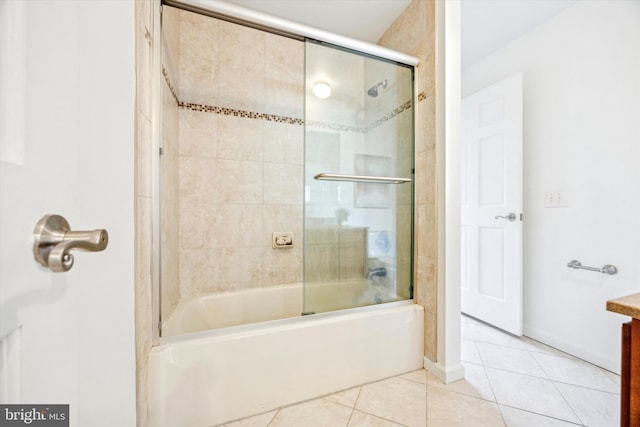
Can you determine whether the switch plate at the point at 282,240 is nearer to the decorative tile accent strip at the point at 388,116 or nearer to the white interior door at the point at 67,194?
the decorative tile accent strip at the point at 388,116

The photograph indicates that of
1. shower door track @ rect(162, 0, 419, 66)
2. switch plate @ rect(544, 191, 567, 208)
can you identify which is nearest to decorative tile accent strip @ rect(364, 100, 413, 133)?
shower door track @ rect(162, 0, 419, 66)

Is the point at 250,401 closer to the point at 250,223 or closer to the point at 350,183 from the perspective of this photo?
the point at 250,223

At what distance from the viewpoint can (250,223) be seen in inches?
71.3

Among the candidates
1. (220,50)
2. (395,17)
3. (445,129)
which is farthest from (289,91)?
(445,129)

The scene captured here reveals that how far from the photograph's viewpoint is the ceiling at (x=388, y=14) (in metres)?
1.64

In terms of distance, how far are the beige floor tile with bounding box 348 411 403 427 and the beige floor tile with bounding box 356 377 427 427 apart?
22 millimetres

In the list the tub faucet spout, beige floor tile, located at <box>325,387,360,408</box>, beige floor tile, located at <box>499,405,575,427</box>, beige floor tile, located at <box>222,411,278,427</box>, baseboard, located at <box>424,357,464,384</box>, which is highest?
the tub faucet spout

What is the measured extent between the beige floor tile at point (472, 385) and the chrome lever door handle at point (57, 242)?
1.55 metres

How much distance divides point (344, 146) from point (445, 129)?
1.78 feet

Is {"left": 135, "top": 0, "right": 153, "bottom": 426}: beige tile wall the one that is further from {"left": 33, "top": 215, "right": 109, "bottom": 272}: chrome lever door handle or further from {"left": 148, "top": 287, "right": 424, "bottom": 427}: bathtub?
{"left": 33, "top": 215, "right": 109, "bottom": 272}: chrome lever door handle

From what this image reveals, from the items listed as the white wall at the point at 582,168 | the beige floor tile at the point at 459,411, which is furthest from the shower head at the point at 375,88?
the beige floor tile at the point at 459,411

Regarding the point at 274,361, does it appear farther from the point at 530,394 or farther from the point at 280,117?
the point at 280,117

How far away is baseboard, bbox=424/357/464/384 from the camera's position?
4.27ft

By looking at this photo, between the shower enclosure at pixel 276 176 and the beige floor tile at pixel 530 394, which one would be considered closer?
the beige floor tile at pixel 530 394
